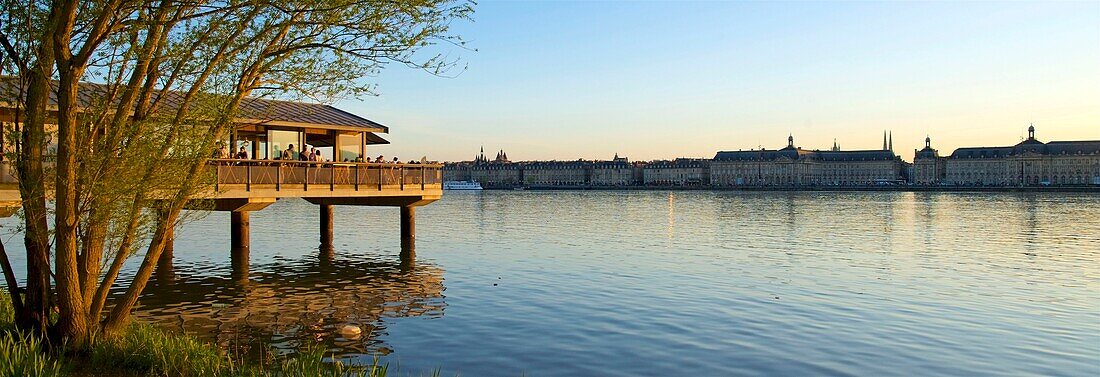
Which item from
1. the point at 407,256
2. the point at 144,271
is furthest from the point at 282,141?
the point at 144,271

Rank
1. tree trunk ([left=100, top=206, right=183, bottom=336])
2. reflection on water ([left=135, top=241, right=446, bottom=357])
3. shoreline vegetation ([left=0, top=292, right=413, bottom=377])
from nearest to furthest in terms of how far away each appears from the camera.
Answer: shoreline vegetation ([left=0, top=292, right=413, bottom=377])
tree trunk ([left=100, top=206, right=183, bottom=336])
reflection on water ([left=135, top=241, right=446, bottom=357])

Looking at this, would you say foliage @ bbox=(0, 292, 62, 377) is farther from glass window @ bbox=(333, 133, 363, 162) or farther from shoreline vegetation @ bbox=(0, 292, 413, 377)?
glass window @ bbox=(333, 133, 363, 162)

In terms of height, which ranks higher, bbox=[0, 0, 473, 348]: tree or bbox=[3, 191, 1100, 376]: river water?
bbox=[0, 0, 473, 348]: tree

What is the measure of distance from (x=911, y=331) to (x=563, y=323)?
7.72 meters

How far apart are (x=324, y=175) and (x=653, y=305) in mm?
14185

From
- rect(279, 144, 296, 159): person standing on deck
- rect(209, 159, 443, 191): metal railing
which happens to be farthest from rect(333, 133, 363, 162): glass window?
rect(279, 144, 296, 159): person standing on deck

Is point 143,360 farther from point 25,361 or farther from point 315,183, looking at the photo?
point 315,183

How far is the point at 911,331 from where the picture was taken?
21.2 meters

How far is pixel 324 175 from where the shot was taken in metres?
33.6

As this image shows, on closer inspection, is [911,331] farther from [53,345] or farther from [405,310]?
[53,345]

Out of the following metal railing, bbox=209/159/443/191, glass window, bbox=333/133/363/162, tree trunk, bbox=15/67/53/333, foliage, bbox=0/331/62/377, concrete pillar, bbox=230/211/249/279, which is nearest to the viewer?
foliage, bbox=0/331/62/377

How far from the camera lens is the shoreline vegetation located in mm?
12961

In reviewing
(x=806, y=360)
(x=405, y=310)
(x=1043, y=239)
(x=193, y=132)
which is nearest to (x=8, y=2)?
(x=193, y=132)

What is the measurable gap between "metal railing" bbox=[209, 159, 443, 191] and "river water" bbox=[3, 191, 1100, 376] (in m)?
3.00
